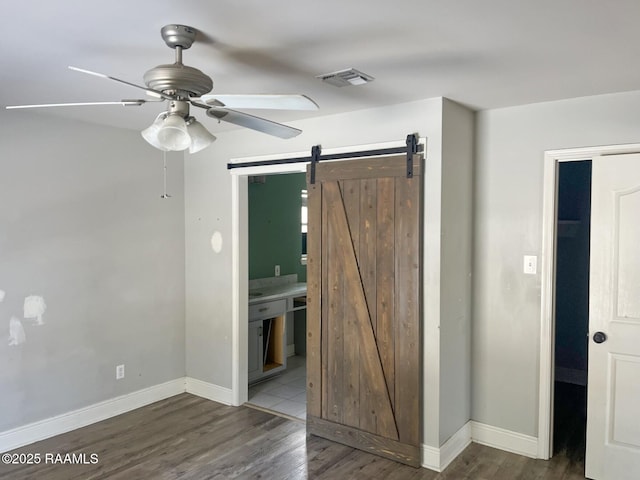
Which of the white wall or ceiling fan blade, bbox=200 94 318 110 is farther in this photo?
the white wall

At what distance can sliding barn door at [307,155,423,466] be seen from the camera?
10.4 feet

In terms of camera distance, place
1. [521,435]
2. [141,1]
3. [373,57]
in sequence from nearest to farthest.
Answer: [141,1]
[373,57]
[521,435]

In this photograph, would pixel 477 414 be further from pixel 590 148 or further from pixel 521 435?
pixel 590 148

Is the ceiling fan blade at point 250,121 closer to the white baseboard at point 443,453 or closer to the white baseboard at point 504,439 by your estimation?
the white baseboard at point 443,453

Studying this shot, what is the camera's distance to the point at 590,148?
3.07 m

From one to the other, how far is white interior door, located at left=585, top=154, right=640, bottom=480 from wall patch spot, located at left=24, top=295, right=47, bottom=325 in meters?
3.69

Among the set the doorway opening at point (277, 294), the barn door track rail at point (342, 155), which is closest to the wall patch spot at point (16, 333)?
the doorway opening at point (277, 294)

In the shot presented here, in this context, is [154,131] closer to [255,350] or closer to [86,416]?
[86,416]

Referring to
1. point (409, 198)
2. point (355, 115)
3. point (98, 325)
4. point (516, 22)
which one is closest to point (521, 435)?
point (409, 198)

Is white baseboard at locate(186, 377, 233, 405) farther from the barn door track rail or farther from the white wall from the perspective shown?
the white wall

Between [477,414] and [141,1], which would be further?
[477,414]

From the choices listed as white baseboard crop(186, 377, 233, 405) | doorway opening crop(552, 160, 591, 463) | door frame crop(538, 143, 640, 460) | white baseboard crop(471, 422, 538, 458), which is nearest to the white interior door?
door frame crop(538, 143, 640, 460)

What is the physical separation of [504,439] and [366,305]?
4.37ft

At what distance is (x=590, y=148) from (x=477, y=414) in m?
1.94
